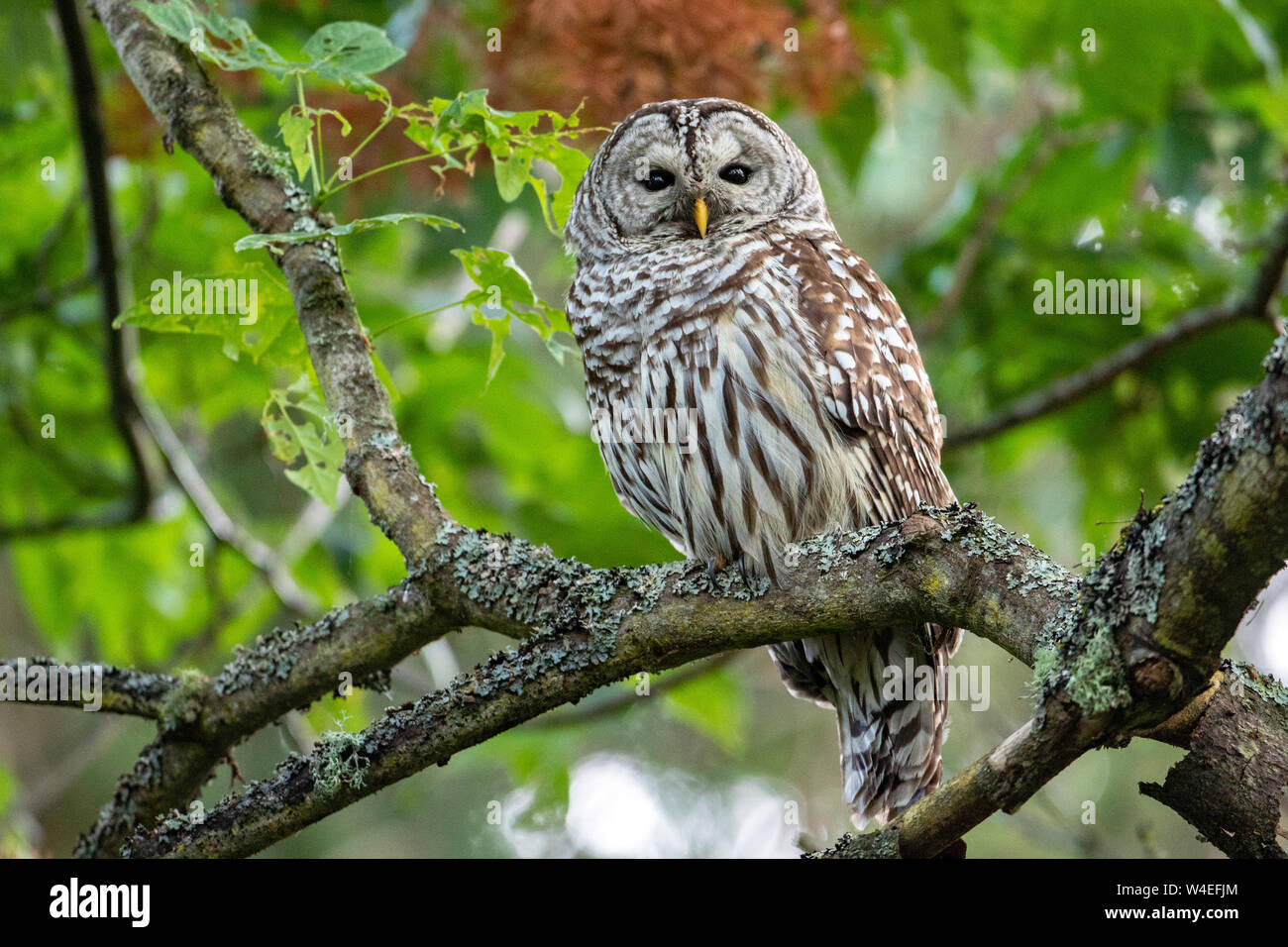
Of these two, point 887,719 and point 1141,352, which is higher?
point 1141,352

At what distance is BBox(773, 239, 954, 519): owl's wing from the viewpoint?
3307mm

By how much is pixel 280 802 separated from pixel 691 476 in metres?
1.42

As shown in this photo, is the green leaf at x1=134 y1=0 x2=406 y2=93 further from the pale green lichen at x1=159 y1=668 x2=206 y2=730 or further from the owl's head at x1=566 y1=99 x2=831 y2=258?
the pale green lichen at x1=159 y1=668 x2=206 y2=730

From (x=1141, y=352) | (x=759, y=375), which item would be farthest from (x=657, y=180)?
(x=1141, y=352)

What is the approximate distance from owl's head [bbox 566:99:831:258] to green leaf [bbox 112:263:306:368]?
1.10 metres

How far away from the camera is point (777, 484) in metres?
3.24

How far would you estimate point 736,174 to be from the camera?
3.74 meters
